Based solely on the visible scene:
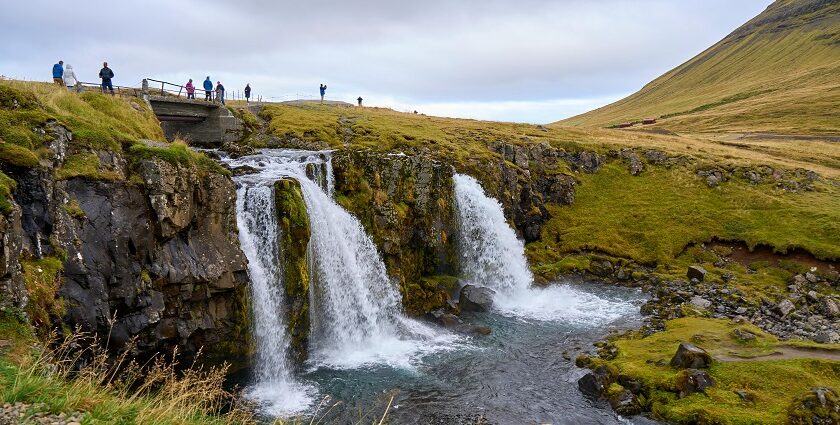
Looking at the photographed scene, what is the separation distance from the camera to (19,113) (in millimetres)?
19141

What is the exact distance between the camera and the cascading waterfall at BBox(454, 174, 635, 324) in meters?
34.6

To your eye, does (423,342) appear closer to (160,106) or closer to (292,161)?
(292,161)

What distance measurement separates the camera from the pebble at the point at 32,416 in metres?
7.29

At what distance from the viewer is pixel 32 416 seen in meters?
7.52

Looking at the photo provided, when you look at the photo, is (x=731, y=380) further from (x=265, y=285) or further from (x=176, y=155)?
(x=176, y=155)

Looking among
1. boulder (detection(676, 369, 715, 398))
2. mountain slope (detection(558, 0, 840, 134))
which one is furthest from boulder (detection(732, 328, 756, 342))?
mountain slope (detection(558, 0, 840, 134))

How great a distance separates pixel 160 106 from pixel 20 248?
25203mm

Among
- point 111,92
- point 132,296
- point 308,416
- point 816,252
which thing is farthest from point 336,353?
point 816,252

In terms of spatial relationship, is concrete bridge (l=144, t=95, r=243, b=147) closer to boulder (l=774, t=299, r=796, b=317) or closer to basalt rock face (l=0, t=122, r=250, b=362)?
basalt rock face (l=0, t=122, r=250, b=362)

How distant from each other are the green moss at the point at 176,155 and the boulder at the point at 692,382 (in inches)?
887

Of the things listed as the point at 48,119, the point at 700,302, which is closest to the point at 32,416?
the point at 48,119

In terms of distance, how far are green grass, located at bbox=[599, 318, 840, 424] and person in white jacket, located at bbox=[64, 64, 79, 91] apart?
3428cm

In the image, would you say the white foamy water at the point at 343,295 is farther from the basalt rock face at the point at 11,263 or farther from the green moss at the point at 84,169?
the basalt rock face at the point at 11,263

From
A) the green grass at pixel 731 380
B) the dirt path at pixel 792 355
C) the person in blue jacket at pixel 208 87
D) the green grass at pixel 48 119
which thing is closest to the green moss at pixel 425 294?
the green grass at pixel 731 380
